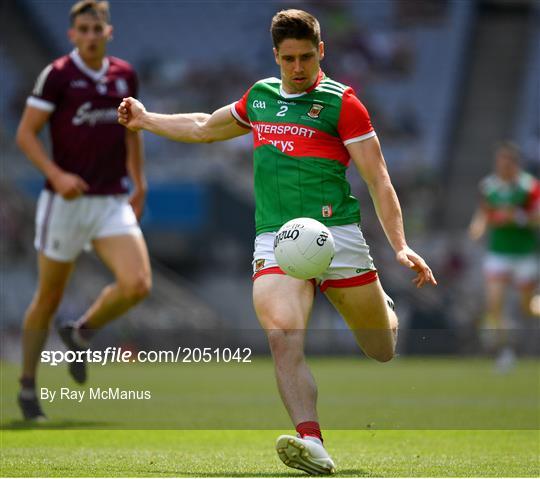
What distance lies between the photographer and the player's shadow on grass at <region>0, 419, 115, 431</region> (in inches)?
314

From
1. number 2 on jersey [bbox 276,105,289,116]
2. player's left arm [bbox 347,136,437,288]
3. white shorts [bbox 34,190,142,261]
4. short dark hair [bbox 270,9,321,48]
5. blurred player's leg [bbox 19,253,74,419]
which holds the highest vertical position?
short dark hair [bbox 270,9,321,48]

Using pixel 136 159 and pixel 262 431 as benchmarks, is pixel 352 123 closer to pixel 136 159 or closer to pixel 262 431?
pixel 262 431

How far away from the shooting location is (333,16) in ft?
93.6

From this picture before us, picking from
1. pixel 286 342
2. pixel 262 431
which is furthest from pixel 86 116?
pixel 286 342

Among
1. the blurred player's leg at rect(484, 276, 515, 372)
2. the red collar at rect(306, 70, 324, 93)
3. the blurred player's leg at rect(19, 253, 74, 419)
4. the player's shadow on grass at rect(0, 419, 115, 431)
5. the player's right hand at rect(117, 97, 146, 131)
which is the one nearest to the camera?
the red collar at rect(306, 70, 324, 93)

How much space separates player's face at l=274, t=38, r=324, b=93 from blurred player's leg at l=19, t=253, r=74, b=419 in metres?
3.19

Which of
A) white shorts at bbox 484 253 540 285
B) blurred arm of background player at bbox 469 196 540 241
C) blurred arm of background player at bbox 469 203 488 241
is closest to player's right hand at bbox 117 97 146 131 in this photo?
blurred arm of background player at bbox 469 203 488 241

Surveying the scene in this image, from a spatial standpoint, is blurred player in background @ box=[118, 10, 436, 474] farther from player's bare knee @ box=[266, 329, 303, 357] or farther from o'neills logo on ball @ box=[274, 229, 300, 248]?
o'neills logo on ball @ box=[274, 229, 300, 248]

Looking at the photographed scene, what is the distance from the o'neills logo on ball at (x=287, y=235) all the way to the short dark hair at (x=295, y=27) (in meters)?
1.02

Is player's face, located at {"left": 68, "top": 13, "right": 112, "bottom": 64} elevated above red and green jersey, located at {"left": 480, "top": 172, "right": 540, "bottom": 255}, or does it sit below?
above

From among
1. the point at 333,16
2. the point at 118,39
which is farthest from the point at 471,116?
the point at 118,39

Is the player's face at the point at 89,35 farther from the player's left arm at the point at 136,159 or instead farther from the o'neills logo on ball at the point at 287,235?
the o'neills logo on ball at the point at 287,235

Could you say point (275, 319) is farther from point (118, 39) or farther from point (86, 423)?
point (118, 39)

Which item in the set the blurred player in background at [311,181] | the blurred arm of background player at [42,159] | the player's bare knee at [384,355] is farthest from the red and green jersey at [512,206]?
the blurred player in background at [311,181]
